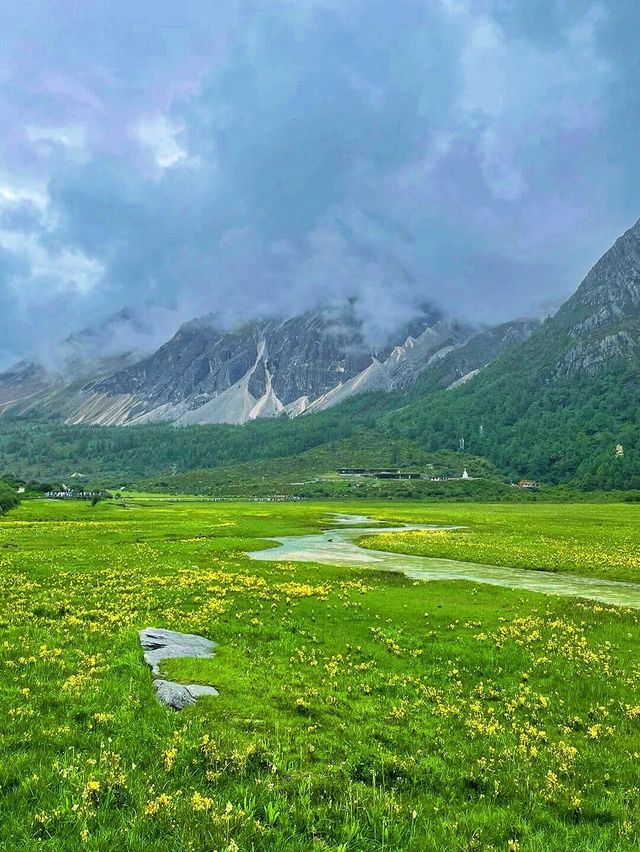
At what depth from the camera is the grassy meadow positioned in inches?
356

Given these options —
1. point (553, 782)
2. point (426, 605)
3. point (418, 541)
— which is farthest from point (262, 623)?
point (418, 541)

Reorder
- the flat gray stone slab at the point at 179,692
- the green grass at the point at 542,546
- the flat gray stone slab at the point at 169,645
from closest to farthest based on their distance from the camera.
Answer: the flat gray stone slab at the point at 179,692 → the flat gray stone slab at the point at 169,645 → the green grass at the point at 542,546

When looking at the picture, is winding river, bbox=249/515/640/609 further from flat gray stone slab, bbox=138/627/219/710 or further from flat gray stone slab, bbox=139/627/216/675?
flat gray stone slab, bbox=138/627/219/710

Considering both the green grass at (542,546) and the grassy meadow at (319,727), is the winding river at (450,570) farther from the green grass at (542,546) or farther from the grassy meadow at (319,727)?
the grassy meadow at (319,727)

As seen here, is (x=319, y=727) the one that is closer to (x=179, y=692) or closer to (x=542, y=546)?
(x=179, y=692)

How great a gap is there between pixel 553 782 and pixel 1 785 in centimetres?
1096

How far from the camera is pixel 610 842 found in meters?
9.42

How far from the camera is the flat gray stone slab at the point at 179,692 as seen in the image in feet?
47.2

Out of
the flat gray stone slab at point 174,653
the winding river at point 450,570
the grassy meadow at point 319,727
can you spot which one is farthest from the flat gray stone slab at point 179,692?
the winding river at point 450,570

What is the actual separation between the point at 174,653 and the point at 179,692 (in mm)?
4438

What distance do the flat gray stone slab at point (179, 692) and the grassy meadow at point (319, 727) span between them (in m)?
0.40

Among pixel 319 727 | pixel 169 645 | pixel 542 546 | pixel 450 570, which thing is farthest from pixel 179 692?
pixel 542 546

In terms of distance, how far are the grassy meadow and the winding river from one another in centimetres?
845

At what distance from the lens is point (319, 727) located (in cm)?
1365
